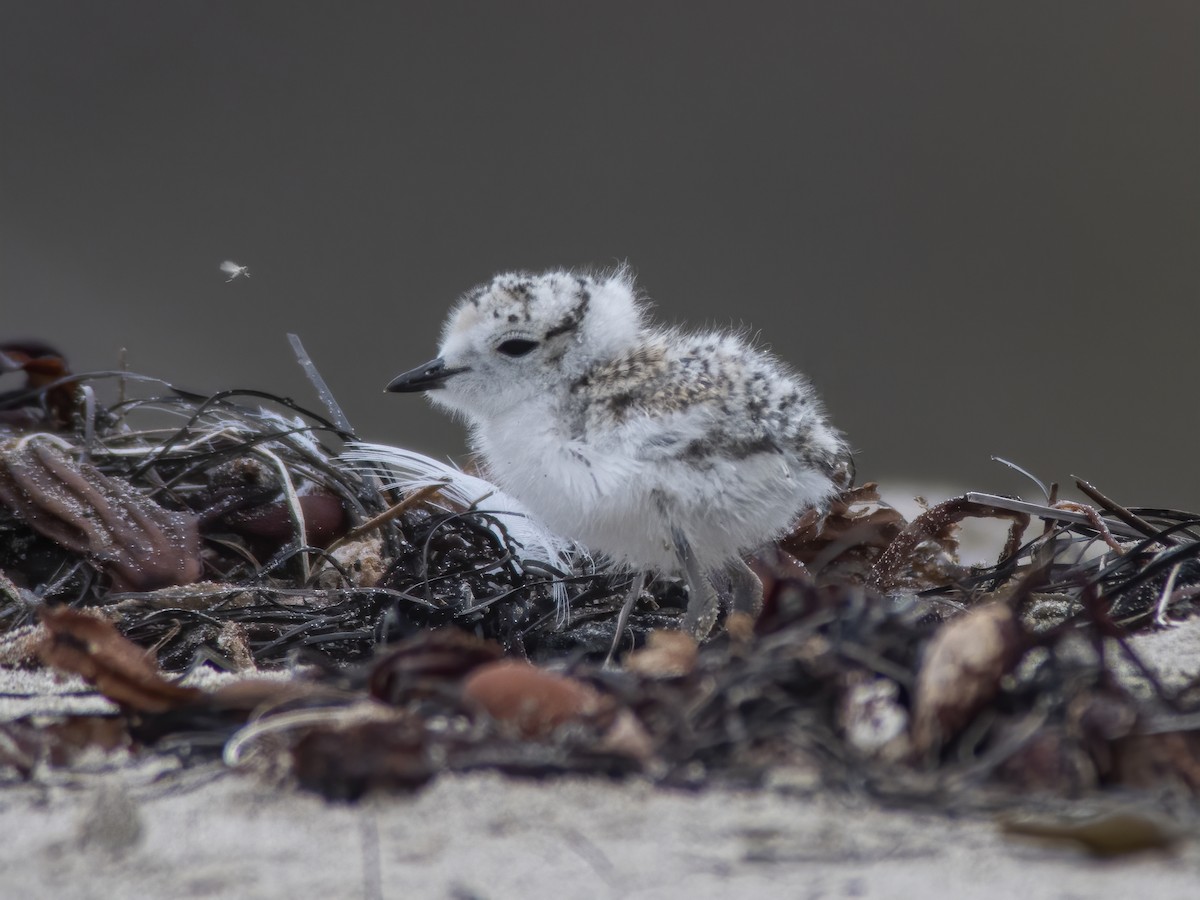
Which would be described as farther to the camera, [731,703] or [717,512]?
[717,512]

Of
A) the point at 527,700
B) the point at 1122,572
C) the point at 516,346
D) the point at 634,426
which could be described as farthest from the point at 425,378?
the point at 1122,572

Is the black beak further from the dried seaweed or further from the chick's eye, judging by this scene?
the dried seaweed

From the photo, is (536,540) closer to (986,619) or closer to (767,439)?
(767,439)

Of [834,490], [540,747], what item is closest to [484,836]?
[540,747]

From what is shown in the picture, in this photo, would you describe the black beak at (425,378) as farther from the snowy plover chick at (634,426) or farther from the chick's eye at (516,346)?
the chick's eye at (516,346)

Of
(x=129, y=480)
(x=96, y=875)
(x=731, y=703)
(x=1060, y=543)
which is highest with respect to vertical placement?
(x=129, y=480)

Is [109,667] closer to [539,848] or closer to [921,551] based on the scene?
[539,848]

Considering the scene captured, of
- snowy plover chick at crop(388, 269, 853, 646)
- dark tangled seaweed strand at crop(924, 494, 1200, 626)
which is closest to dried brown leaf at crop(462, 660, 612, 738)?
snowy plover chick at crop(388, 269, 853, 646)
